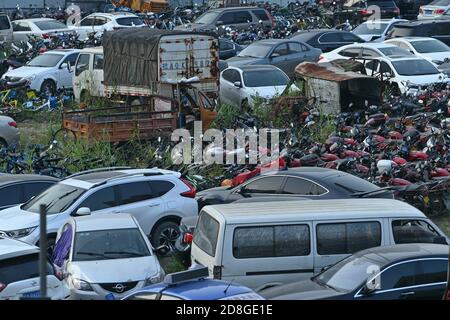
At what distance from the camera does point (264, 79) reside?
84.4ft

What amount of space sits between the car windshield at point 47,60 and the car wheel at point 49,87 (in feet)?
2.04

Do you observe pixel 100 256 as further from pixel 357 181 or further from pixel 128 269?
pixel 357 181

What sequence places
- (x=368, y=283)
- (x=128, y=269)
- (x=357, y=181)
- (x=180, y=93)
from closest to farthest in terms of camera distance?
1. (x=368, y=283)
2. (x=128, y=269)
3. (x=357, y=181)
4. (x=180, y=93)

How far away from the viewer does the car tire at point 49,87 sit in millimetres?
29331

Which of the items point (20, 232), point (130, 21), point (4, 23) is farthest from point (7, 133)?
point (130, 21)

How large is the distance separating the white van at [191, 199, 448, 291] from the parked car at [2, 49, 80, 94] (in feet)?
55.9

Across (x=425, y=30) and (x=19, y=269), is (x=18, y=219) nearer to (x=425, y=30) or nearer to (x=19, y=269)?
(x=19, y=269)

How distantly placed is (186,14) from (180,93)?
2128 centimetres

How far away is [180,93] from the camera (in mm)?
22750

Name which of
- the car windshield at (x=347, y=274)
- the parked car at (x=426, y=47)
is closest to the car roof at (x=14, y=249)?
the car windshield at (x=347, y=274)

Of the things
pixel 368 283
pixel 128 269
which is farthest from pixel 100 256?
pixel 368 283

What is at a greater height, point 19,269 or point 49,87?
point 19,269

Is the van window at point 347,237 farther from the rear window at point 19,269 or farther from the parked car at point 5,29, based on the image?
the parked car at point 5,29

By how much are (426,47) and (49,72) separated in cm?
1115
